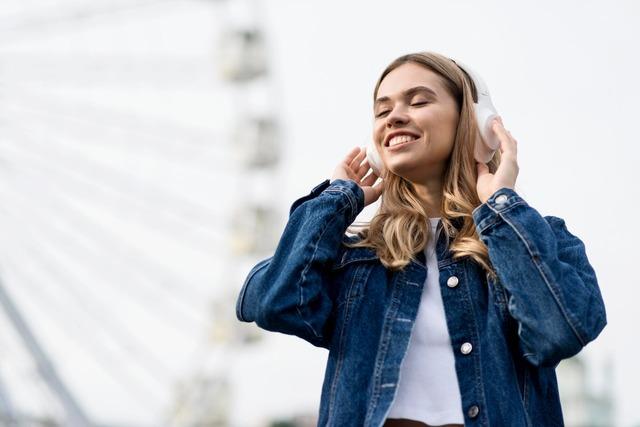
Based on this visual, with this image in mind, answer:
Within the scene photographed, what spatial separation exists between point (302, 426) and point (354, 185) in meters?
39.5

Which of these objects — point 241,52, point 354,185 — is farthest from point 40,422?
point 354,185

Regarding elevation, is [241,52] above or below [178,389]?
above

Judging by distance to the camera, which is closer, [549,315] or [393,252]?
[549,315]

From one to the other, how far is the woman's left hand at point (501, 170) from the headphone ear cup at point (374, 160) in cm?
21

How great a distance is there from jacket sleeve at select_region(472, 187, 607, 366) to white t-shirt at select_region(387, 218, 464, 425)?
14cm

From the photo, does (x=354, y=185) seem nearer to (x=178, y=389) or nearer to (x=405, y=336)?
(x=405, y=336)

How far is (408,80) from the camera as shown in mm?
2783

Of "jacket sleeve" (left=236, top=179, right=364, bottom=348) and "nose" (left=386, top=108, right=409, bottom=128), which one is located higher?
"nose" (left=386, top=108, right=409, bottom=128)

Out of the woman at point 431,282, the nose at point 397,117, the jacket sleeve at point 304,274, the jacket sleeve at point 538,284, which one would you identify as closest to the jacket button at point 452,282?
the woman at point 431,282

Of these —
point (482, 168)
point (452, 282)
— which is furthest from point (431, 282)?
point (482, 168)

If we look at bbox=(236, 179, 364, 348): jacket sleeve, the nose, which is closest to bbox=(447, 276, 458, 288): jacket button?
bbox=(236, 179, 364, 348): jacket sleeve

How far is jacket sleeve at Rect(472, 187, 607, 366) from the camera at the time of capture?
7.90 feet

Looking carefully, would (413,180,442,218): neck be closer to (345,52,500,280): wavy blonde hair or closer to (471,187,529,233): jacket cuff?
(345,52,500,280): wavy blonde hair

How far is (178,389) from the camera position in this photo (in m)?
13.2
